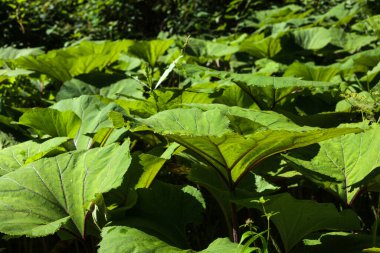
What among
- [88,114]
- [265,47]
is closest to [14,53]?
[265,47]

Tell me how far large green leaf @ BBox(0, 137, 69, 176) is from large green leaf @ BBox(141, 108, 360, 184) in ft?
1.39

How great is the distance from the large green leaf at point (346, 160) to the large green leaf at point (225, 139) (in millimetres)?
175

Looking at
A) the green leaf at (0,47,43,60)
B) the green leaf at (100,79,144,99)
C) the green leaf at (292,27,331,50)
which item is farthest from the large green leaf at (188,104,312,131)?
Answer: the green leaf at (0,47,43,60)

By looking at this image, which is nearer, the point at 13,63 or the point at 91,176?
the point at 91,176

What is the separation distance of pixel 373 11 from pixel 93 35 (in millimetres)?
3758

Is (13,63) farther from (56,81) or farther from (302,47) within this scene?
(302,47)

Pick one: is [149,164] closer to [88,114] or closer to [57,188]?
[57,188]

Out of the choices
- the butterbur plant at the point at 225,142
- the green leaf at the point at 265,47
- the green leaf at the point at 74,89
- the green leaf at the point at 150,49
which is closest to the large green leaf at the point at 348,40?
the green leaf at the point at 265,47

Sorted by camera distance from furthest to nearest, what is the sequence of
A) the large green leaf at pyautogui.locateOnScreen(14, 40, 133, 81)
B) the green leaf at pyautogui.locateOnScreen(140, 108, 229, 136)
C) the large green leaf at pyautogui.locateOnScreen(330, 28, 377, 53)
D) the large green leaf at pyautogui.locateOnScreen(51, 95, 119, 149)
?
1. the large green leaf at pyautogui.locateOnScreen(330, 28, 377, 53)
2. the large green leaf at pyautogui.locateOnScreen(14, 40, 133, 81)
3. the large green leaf at pyautogui.locateOnScreen(51, 95, 119, 149)
4. the green leaf at pyautogui.locateOnScreen(140, 108, 229, 136)

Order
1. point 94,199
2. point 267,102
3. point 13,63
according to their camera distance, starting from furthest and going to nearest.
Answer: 1. point 13,63
2. point 267,102
3. point 94,199

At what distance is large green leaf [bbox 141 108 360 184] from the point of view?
1.18 meters

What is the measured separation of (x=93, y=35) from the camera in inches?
255

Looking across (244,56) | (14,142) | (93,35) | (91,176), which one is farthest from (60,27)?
(91,176)

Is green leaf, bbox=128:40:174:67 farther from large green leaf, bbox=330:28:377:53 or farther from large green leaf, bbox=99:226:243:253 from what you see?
large green leaf, bbox=99:226:243:253
